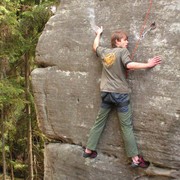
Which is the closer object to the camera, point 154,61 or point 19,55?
point 154,61

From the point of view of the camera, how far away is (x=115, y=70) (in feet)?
14.3

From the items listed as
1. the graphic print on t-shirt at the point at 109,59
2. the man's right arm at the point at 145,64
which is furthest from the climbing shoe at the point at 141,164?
the graphic print on t-shirt at the point at 109,59

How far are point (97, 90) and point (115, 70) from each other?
0.57 m

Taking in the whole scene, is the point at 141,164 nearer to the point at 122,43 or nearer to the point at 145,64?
the point at 145,64

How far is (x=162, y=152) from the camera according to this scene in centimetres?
430

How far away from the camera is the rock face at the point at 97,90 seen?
4203mm

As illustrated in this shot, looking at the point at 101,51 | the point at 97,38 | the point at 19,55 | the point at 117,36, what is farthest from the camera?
the point at 19,55

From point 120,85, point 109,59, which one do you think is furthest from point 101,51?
point 120,85

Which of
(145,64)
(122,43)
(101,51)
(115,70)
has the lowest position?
(115,70)

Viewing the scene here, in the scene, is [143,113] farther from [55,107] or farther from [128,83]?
[55,107]

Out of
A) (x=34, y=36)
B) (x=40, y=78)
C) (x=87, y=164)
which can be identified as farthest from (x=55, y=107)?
(x=34, y=36)

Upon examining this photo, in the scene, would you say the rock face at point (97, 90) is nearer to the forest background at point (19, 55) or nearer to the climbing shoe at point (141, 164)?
the climbing shoe at point (141, 164)

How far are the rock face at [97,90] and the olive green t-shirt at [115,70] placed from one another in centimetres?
16

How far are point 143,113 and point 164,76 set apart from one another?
2.00 ft
